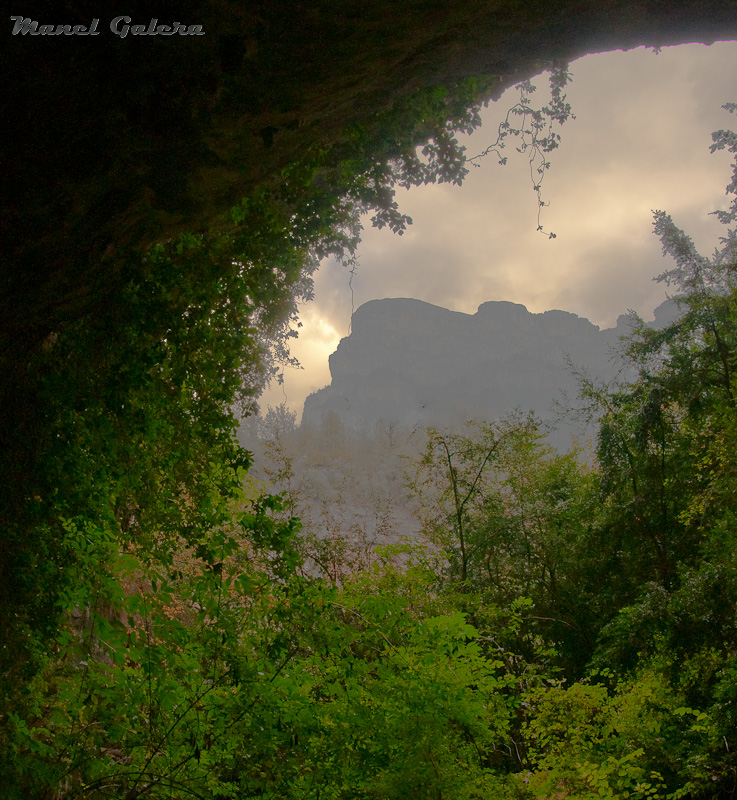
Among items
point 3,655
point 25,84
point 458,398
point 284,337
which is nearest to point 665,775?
point 284,337

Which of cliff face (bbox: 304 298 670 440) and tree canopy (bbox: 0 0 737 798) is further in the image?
cliff face (bbox: 304 298 670 440)

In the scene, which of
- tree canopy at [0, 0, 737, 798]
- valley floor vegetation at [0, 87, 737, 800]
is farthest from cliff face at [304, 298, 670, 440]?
tree canopy at [0, 0, 737, 798]

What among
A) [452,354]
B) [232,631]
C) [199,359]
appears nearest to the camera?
[232,631]

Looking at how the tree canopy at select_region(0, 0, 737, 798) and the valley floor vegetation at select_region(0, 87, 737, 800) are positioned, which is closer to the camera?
the tree canopy at select_region(0, 0, 737, 798)

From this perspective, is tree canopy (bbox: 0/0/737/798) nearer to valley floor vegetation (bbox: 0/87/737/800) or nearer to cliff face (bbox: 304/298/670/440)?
valley floor vegetation (bbox: 0/87/737/800)

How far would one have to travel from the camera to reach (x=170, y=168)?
264 centimetres

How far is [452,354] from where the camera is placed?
368 ft

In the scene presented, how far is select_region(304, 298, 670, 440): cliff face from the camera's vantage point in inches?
4050

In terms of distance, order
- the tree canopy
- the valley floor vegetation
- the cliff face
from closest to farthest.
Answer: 1. the tree canopy
2. the valley floor vegetation
3. the cliff face

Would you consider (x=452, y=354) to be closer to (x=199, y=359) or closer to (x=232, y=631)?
(x=199, y=359)

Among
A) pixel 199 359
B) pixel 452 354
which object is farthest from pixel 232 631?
pixel 452 354

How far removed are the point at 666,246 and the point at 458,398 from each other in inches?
3403

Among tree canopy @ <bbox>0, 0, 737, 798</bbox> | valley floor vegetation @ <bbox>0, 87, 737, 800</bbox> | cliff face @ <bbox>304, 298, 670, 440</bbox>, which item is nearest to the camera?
tree canopy @ <bbox>0, 0, 737, 798</bbox>

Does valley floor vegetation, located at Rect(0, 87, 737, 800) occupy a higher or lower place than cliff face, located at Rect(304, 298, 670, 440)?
lower
